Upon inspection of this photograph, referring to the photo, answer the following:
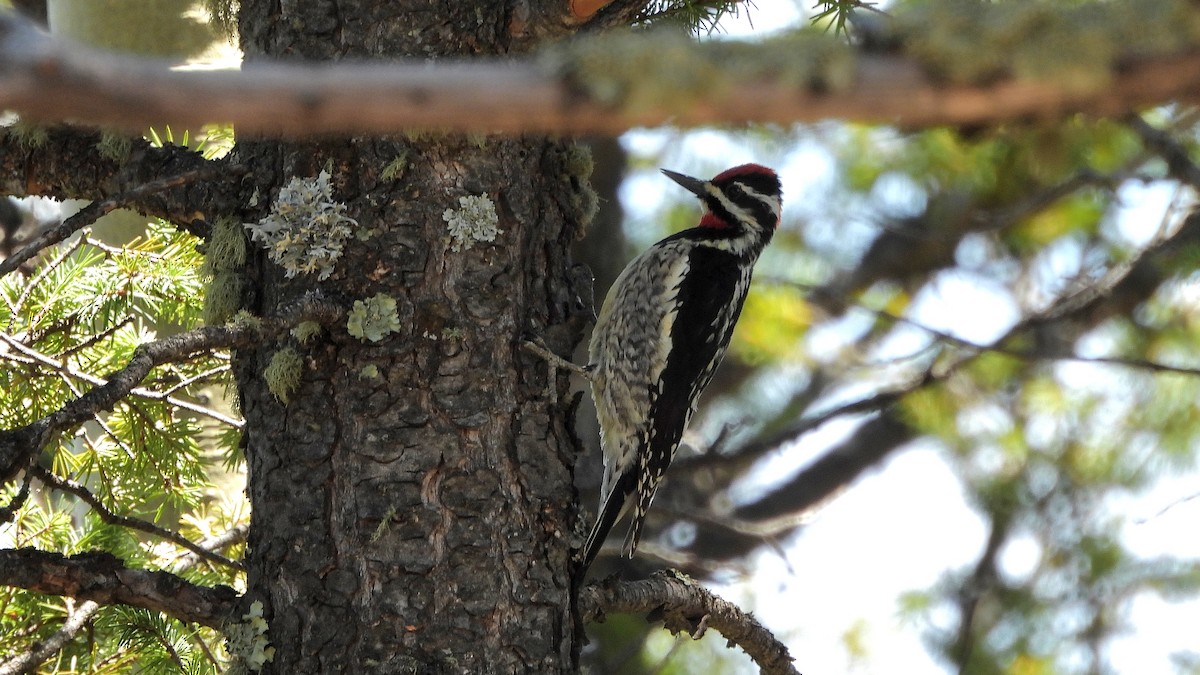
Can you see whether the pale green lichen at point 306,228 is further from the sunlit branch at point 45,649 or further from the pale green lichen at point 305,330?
the sunlit branch at point 45,649

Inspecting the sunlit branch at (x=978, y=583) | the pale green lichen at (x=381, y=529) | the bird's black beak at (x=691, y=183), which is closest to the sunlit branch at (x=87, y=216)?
the pale green lichen at (x=381, y=529)

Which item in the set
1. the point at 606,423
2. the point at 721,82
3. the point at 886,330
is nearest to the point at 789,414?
the point at 886,330

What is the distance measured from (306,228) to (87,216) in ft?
1.35

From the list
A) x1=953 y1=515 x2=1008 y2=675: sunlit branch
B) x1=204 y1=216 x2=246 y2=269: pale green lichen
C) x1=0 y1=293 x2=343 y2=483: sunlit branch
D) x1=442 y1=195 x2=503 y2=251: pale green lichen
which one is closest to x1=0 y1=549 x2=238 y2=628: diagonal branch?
x1=0 y1=293 x2=343 y2=483: sunlit branch

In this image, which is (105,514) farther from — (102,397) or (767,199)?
(767,199)

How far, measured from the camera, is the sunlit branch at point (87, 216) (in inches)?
77.1

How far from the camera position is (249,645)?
7.09 feet

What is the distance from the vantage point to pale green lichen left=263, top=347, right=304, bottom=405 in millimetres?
2262

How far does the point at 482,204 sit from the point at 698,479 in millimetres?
4197

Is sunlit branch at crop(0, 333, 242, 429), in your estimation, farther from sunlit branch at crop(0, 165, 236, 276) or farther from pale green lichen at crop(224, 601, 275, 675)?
pale green lichen at crop(224, 601, 275, 675)

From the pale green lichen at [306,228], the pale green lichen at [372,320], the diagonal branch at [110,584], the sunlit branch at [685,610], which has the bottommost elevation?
the sunlit branch at [685,610]

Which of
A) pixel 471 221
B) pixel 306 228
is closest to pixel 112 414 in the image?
pixel 306 228

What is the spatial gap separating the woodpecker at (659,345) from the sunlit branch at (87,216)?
1.42 m

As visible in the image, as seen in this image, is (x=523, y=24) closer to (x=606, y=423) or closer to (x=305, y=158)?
(x=305, y=158)
